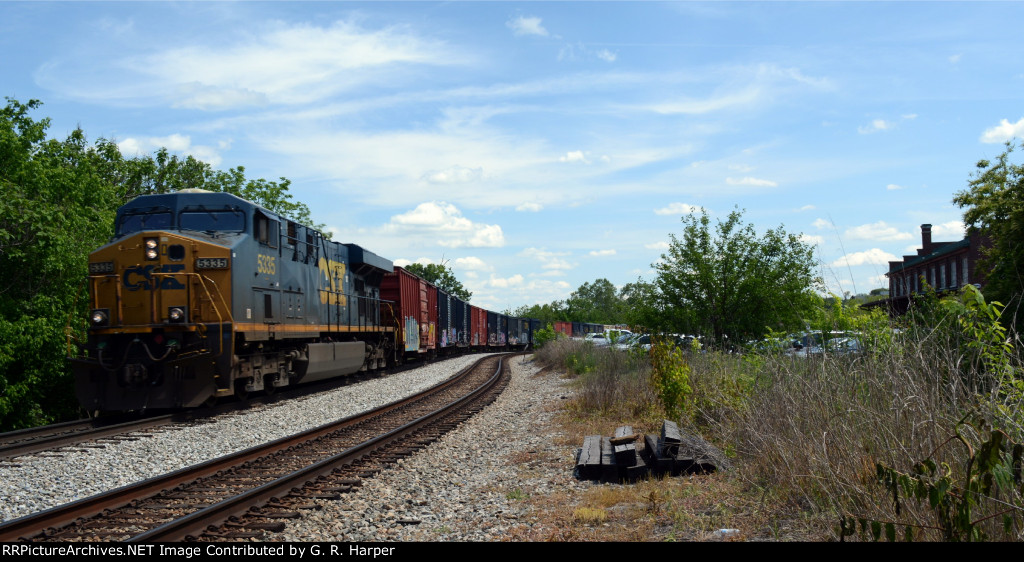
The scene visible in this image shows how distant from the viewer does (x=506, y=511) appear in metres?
6.40

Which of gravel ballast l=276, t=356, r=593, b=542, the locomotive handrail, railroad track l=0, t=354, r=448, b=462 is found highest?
the locomotive handrail

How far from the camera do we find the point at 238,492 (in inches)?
278

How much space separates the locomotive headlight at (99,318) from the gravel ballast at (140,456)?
2535mm

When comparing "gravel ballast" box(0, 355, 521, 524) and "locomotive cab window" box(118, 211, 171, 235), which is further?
"locomotive cab window" box(118, 211, 171, 235)

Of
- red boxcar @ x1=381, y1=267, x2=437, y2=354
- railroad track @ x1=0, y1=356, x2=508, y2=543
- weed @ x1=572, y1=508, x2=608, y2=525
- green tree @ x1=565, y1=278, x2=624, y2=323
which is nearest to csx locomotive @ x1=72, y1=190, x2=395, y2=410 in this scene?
railroad track @ x1=0, y1=356, x2=508, y2=543

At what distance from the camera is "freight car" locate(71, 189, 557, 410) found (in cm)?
1222

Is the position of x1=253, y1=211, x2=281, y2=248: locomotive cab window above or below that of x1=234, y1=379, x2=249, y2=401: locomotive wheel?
above

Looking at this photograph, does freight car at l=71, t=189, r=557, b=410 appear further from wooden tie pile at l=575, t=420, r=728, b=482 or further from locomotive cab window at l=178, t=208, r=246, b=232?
wooden tie pile at l=575, t=420, r=728, b=482

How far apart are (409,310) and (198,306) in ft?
45.4

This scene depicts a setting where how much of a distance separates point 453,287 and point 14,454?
95.3 m

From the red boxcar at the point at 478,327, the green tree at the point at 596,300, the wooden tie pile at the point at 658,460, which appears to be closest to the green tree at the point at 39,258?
the wooden tie pile at the point at 658,460

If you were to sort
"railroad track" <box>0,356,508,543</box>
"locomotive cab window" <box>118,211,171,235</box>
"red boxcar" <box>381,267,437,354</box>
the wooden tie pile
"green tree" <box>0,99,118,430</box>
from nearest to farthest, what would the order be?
"railroad track" <box>0,356,508,543</box>
the wooden tie pile
"locomotive cab window" <box>118,211,171,235</box>
"green tree" <box>0,99,118,430</box>
"red boxcar" <box>381,267,437,354</box>

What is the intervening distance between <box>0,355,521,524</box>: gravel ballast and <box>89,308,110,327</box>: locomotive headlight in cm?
254
